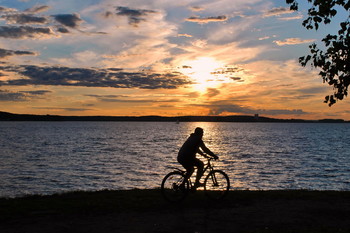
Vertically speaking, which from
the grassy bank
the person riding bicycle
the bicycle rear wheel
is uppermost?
the person riding bicycle

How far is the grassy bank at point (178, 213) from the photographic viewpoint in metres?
9.40

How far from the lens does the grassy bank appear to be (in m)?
9.40

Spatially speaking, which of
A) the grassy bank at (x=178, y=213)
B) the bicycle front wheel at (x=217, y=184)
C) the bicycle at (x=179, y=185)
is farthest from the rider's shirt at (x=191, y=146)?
the grassy bank at (x=178, y=213)

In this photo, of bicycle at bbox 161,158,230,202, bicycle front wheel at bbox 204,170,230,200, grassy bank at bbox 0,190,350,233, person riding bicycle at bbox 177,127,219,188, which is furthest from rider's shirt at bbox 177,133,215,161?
grassy bank at bbox 0,190,350,233

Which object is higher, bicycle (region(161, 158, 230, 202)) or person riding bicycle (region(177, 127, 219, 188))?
person riding bicycle (region(177, 127, 219, 188))

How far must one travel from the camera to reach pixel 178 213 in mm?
10867

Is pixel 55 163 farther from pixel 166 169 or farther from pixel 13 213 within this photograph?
pixel 13 213

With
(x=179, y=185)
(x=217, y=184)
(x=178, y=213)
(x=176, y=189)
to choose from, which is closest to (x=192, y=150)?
(x=179, y=185)

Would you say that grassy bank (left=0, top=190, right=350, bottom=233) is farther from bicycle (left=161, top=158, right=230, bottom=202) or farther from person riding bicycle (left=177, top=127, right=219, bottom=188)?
person riding bicycle (left=177, top=127, right=219, bottom=188)

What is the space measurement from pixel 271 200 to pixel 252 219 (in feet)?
10.0

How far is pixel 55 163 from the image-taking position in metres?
43.3

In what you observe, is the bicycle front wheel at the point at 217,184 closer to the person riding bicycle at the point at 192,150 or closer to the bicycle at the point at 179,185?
the bicycle at the point at 179,185

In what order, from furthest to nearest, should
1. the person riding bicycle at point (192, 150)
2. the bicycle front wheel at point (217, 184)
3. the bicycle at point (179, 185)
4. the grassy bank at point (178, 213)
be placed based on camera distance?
the bicycle front wheel at point (217, 184)
the bicycle at point (179, 185)
the person riding bicycle at point (192, 150)
the grassy bank at point (178, 213)

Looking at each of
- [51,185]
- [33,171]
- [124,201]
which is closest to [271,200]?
[124,201]
